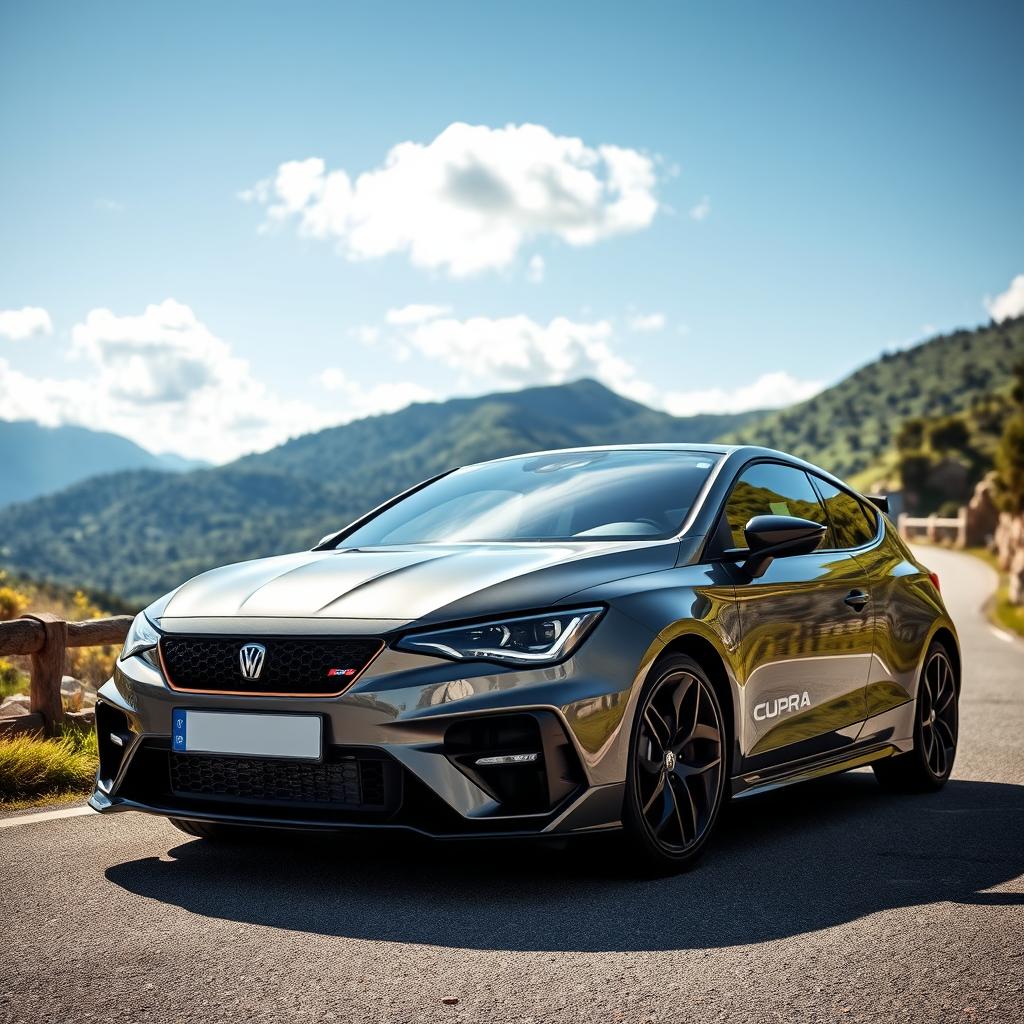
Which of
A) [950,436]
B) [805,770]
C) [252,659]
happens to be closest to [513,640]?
[252,659]

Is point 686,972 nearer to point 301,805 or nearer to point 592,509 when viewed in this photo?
point 301,805

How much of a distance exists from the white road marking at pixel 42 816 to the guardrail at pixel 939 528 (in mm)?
56102

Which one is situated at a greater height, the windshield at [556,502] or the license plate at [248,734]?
the windshield at [556,502]

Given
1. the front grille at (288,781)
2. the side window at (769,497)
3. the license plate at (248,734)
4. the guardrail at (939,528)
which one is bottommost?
the guardrail at (939,528)

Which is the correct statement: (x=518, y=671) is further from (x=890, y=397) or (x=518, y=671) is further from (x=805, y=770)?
(x=890, y=397)

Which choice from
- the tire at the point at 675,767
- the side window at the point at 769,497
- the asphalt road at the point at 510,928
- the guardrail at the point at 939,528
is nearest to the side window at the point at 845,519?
the side window at the point at 769,497

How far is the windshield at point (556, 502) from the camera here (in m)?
5.41

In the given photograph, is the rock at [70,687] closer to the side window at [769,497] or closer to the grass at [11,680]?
the grass at [11,680]

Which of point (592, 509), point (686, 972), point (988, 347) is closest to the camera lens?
point (686, 972)

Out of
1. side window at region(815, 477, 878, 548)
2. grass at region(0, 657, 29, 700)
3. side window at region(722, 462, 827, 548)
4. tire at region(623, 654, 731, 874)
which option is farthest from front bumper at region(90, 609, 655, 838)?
grass at region(0, 657, 29, 700)

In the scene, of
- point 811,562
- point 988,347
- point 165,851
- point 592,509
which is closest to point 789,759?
point 811,562

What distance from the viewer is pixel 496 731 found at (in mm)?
4184

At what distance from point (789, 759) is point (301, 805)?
2.13 m

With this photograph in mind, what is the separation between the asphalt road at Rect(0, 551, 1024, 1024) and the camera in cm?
341
